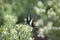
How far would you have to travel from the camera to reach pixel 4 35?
1402mm

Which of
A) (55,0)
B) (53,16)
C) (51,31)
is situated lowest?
(51,31)

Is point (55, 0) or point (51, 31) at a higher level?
point (55, 0)

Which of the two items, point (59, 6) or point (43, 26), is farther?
point (43, 26)

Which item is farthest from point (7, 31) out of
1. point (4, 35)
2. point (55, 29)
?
point (55, 29)

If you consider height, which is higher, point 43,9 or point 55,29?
point 43,9

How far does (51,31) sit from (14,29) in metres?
1.71

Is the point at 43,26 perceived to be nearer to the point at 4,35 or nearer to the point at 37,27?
the point at 37,27

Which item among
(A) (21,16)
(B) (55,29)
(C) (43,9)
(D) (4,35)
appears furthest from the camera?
(A) (21,16)

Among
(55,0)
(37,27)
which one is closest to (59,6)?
(55,0)

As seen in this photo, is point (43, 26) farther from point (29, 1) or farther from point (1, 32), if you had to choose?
point (1, 32)

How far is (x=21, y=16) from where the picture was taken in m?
3.46

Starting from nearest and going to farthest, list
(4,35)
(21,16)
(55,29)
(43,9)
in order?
(4,35) → (55,29) → (43,9) → (21,16)

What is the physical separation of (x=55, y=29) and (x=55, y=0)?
43cm

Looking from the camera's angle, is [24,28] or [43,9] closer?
[24,28]
